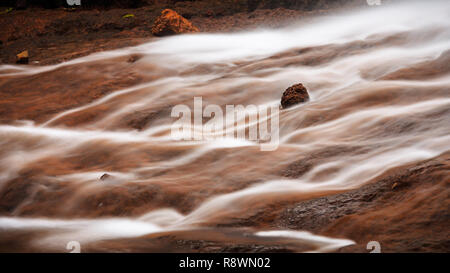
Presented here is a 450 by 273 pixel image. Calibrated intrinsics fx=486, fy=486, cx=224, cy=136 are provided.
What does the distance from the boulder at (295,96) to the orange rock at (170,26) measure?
509 centimetres

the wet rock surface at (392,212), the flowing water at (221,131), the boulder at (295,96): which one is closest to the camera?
the wet rock surface at (392,212)

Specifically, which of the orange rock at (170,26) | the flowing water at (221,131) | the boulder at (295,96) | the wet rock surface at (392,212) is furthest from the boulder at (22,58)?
the wet rock surface at (392,212)

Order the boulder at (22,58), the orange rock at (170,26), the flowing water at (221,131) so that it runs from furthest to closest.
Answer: the orange rock at (170,26) < the boulder at (22,58) < the flowing water at (221,131)

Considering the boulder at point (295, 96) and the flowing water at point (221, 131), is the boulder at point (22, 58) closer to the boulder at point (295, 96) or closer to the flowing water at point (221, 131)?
the flowing water at point (221, 131)

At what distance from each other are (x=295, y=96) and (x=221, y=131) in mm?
1075

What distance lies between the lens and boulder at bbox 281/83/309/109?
6079mm

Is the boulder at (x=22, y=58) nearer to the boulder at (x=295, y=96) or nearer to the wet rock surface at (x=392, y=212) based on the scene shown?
the boulder at (x=295, y=96)

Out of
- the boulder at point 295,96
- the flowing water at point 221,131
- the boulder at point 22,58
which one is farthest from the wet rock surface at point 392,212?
the boulder at point 22,58

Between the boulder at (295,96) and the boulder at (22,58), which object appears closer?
the boulder at (295,96)

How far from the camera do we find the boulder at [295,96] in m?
6.08

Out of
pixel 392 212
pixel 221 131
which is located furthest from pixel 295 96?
pixel 392 212

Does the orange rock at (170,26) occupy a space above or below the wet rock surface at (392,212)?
above

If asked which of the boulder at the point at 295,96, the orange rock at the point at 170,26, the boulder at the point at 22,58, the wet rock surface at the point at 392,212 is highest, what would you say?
the orange rock at the point at 170,26
